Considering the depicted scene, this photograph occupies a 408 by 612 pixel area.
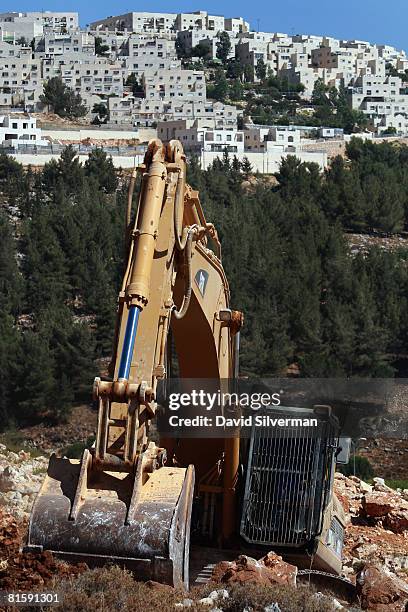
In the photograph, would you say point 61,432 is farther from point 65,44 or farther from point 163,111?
point 65,44

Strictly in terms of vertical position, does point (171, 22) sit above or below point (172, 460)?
above

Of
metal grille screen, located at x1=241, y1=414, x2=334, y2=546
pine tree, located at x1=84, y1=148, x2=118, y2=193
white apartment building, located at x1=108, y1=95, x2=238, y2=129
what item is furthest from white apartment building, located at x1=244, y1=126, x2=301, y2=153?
metal grille screen, located at x1=241, y1=414, x2=334, y2=546

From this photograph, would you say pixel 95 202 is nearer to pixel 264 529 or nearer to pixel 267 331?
pixel 267 331

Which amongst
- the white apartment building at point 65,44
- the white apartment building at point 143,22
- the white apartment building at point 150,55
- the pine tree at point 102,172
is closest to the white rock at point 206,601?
the pine tree at point 102,172

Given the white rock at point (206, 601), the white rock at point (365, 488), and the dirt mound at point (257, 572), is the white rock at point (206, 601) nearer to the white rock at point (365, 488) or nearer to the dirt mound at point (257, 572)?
the dirt mound at point (257, 572)

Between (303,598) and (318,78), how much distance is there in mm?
104543

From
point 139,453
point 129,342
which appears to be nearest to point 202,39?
point 129,342

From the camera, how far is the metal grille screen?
366 inches

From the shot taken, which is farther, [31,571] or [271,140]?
[271,140]

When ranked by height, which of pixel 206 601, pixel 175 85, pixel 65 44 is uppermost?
pixel 65 44

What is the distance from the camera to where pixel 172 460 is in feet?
32.4

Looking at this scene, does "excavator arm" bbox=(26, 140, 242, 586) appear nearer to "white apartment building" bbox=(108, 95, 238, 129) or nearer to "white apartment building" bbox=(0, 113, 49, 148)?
"white apartment building" bbox=(0, 113, 49, 148)

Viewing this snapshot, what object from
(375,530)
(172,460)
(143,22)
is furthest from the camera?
(143,22)

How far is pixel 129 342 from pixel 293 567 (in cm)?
237
